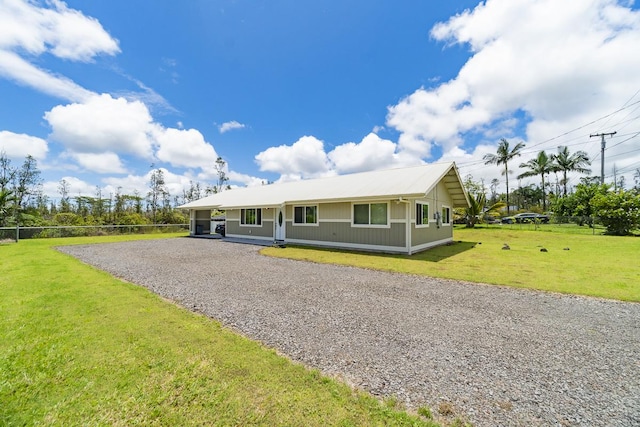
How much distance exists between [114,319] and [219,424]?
3.21 metres

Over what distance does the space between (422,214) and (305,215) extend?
19.8ft

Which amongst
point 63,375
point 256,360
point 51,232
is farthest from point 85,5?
point 51,232

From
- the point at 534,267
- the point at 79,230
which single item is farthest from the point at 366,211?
the point at 79,230

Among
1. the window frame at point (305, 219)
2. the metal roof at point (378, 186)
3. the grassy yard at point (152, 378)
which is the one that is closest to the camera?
the grassy yard at point (152, 378)

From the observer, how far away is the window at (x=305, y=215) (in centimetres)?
1400

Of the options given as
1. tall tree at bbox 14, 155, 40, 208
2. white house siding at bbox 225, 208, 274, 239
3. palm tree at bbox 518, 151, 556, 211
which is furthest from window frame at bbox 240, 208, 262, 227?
palm tree at bbox 518, 151, 556, 211

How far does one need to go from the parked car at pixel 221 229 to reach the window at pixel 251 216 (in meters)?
2.41

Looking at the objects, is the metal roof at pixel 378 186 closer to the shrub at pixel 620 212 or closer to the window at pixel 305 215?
the window at pixel 305 215

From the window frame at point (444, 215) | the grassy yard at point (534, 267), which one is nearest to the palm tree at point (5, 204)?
the grassy yard at point (534, 267)

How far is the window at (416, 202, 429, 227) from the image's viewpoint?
38.4ft

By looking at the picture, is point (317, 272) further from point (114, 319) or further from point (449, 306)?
point (114, 319)

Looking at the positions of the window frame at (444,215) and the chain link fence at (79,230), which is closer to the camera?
the window frame at (444,215)

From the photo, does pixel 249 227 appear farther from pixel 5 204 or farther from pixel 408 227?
pixel 5 204

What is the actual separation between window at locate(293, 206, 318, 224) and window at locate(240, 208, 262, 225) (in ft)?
10.2
